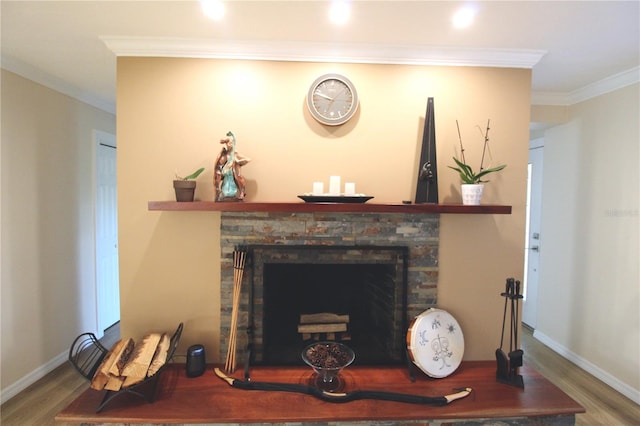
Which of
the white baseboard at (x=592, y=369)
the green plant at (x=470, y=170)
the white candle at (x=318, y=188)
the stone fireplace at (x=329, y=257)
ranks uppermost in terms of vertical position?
the green plant at (x=470, y=170)

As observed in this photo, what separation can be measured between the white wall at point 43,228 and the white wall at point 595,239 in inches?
180

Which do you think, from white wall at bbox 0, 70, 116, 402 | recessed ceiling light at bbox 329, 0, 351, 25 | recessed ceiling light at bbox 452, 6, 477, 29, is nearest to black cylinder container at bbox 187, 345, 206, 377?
white wall at bbox 0, 70, 116, 402

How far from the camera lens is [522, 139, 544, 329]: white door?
11.5 ft

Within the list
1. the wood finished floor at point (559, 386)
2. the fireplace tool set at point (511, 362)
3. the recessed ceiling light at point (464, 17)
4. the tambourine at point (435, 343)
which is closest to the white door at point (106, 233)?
the wood finished floor at point (559, 386)

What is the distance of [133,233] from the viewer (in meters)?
2.07

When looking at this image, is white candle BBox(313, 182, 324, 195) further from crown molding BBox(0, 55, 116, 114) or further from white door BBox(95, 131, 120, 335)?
white door BBox(95, 131, 120, 335)

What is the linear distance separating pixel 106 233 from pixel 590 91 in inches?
189

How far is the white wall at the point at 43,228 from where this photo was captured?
237cm

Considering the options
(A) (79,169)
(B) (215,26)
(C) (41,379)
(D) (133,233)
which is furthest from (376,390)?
(A) (79,169)

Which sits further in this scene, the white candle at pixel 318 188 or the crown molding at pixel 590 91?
the crown molding at pixel 590 91

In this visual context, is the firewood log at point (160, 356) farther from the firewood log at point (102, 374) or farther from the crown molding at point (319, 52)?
the crown molding at point (319, 52)

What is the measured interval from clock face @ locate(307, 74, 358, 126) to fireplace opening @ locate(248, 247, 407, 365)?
844mm

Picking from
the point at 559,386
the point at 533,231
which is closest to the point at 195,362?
the point at 559,386

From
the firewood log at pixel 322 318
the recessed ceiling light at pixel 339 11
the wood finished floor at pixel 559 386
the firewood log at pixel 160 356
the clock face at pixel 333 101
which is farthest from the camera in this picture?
the firewood log at pixel 322 318
